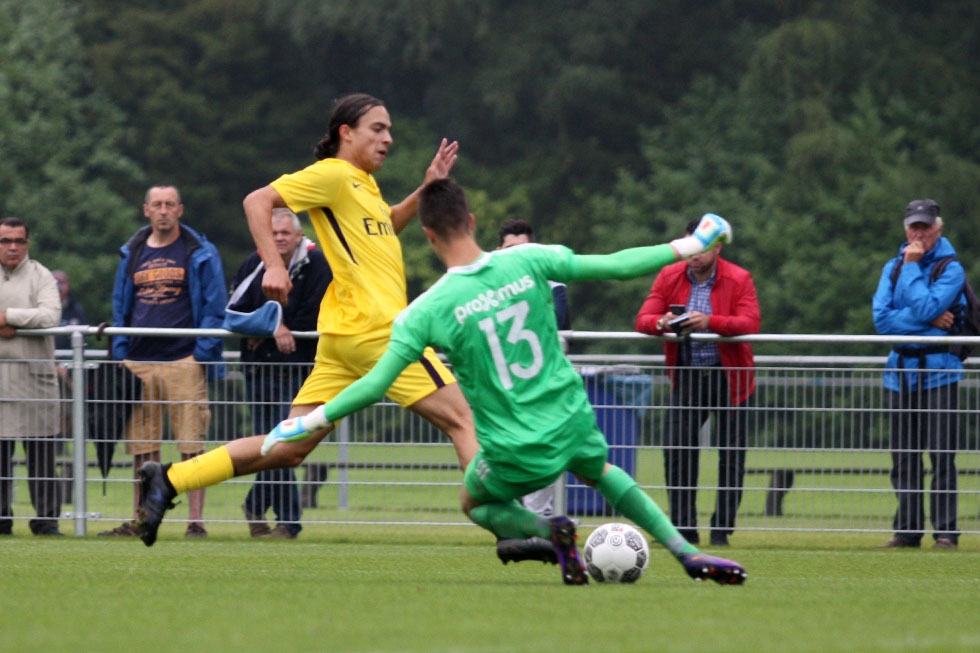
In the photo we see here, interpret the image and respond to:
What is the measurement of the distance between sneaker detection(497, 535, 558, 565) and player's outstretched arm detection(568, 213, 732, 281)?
1152mm

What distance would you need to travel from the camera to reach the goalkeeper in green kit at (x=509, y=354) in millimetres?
6688

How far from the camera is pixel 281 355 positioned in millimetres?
10477

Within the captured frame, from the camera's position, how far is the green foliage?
3950cm

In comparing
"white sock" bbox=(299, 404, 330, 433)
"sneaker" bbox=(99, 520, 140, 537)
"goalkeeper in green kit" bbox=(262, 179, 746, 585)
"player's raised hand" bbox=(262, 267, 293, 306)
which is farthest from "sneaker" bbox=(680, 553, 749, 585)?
"sneaker" bbox=(99, 520, 140, 537)

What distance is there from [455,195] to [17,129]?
3493cm

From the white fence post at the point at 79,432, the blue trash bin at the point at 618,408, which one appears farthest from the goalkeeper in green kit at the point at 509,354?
the white fence post at the point at 79,432

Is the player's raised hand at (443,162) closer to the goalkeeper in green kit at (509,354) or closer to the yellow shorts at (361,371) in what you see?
the yellow shorts at (361,371)

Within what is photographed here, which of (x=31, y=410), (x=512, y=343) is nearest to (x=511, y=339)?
(x=512, y=343)

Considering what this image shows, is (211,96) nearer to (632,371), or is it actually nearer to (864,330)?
(864,330)

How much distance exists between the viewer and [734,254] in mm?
37969

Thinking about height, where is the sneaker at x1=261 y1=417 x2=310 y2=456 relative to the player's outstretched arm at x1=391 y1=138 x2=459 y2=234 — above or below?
below

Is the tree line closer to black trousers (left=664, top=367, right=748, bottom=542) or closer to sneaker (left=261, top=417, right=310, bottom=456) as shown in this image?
black trousers (left=664, top=367, right=748, bottom=542)

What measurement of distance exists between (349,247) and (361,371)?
0.59 meters

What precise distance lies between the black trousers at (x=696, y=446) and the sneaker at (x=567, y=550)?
3.29 meters
